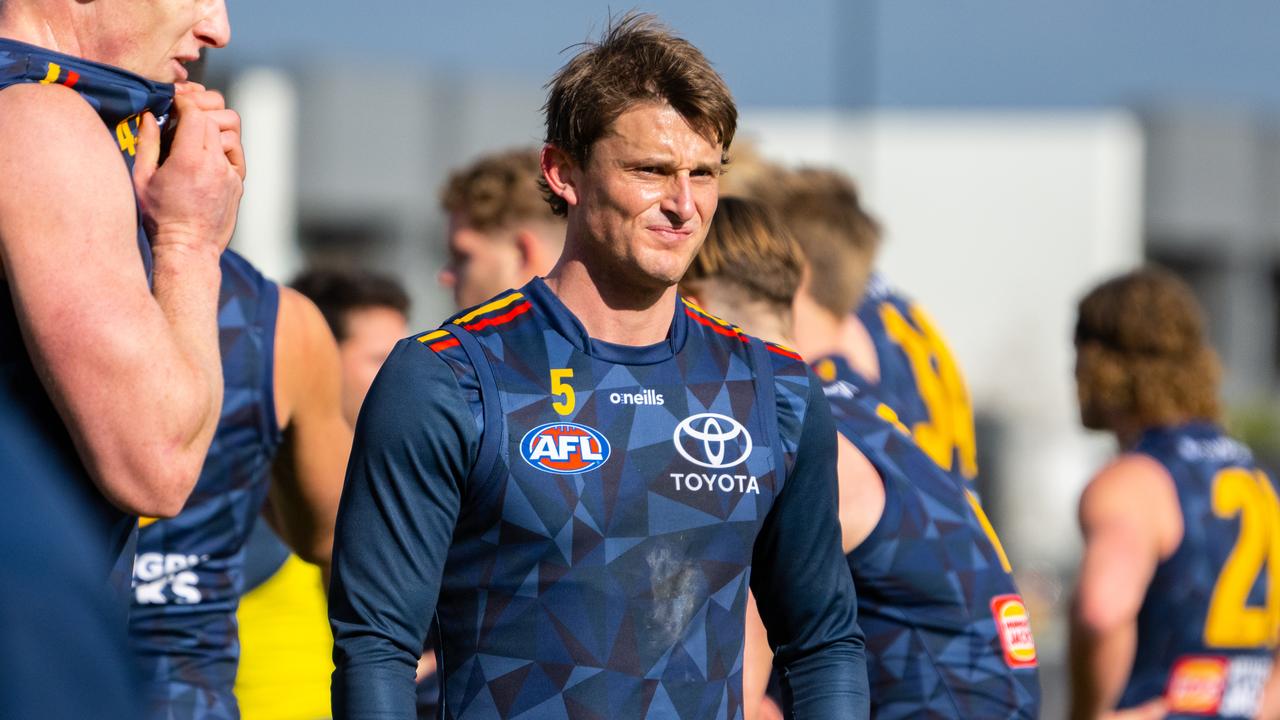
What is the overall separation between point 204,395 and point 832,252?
2.63 metres

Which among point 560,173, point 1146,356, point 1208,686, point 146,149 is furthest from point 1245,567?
point 146,149

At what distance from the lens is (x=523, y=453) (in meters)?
A: 2.46

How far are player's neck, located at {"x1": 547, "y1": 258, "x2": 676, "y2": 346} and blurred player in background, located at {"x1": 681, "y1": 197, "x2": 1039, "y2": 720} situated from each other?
25.4 inches

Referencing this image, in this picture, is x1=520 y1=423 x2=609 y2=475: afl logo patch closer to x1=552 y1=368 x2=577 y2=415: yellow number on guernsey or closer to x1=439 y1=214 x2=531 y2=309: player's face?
x1=552 y1=368 x2=577 y2=415: yellow number on guernsey

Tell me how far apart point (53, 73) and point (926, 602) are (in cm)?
197

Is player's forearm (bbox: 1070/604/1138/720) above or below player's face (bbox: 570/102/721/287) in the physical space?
below

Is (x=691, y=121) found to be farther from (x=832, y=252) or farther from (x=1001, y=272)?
(x=1001, y=272)

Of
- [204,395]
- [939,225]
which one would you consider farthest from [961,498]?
[939,225]

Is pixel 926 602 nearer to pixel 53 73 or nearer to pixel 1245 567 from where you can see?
pixel 1245 567

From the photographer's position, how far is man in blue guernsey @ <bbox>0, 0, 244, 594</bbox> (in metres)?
2.13

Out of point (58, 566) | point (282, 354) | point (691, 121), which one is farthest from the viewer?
point (282, 354)

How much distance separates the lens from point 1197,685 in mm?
4422

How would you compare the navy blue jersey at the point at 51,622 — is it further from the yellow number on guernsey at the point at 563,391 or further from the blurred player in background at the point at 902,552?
the blurred player in background at the point at 902,552

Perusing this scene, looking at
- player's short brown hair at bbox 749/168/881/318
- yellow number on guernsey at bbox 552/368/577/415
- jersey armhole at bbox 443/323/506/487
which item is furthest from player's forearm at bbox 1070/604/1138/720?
jersey armhole at bbox 443/323/506/487
